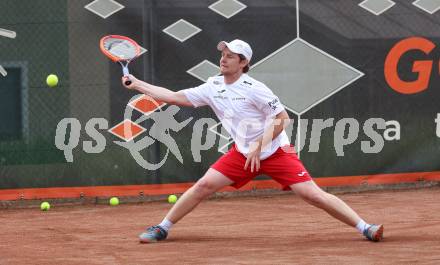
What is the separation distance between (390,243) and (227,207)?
3.07 m

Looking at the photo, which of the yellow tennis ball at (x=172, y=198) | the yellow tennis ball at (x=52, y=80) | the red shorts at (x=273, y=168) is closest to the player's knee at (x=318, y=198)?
the red shorts at (x=273, y=168)

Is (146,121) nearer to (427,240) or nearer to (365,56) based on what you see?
(365,56)

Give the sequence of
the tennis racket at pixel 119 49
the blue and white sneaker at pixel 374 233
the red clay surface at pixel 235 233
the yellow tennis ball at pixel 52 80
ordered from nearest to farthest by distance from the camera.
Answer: the red clay surface at pixel 235 233, the blue and white sneaker at pixel 374 233, the tennis racket at pixel 119 49, the yellow tennis ball at pixel 52 80

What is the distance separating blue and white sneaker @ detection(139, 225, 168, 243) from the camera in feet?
21.8

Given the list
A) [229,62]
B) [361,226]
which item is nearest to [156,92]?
[229,62]

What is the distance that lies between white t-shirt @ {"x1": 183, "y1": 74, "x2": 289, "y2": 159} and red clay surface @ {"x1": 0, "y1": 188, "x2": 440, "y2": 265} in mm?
701

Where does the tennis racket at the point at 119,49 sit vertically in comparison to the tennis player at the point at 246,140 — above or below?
above

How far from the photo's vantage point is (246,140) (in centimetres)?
662

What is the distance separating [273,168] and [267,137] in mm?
289

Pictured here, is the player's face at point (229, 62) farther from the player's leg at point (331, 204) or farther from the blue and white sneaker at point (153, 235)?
the blue and white sneaker at point (153, 235)

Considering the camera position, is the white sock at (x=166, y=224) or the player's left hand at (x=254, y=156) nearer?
the player's left hand at (x=254, y=156)

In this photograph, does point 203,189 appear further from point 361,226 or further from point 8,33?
point 8,33

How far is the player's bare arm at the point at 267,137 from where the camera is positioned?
6418mm

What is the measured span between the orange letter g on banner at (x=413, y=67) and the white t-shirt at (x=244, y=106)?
12.1 ft
